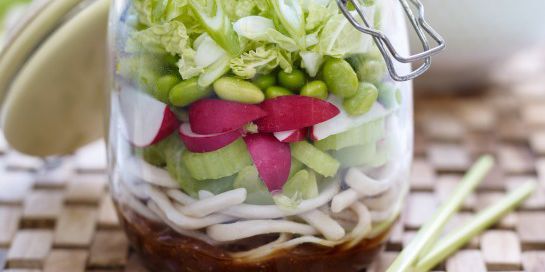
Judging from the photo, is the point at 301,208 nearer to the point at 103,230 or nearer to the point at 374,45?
the point at 374,45

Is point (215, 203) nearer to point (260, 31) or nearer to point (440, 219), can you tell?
point (260, 31)

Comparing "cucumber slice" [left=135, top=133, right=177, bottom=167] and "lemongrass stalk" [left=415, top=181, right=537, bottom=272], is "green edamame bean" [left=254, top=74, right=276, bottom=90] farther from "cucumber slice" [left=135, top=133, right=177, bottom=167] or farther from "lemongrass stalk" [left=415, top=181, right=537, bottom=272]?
"lemongrass stalk" [left=415, top=181, right=537, bottom=272]

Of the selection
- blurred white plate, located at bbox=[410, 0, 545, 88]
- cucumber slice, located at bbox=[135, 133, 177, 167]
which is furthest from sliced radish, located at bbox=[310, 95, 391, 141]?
blurred white plate, located at bbox=[410, 0, 545, 88]

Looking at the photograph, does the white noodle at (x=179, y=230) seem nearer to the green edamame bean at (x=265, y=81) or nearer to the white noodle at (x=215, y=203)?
the white noodle at (x=215, y=203)

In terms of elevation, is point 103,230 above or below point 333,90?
below

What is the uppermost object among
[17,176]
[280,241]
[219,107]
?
[219,107]

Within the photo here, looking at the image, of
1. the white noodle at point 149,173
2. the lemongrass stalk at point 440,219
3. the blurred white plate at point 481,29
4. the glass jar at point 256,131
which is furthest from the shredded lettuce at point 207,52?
the blurred white plate at point 481,29

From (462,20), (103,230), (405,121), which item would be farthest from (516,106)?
(103,230)
